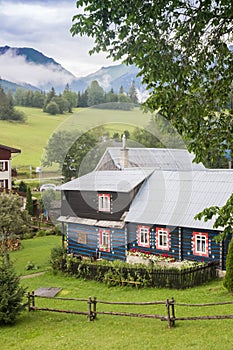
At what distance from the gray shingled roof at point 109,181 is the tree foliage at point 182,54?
1393cm

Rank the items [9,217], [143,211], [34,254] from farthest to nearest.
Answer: [34,254]
[9,217]
[143,211]

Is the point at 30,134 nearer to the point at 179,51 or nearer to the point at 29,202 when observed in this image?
the point at 29,202

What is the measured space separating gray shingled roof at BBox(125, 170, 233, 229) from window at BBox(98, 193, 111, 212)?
1248 mm

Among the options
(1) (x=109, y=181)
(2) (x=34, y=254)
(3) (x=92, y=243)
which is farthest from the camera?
(2) (x=34, y=254)

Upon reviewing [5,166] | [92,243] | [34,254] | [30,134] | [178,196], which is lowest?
[34,254]

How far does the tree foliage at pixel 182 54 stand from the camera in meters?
6.92

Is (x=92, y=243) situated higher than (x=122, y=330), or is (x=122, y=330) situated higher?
(x=92, y=243)

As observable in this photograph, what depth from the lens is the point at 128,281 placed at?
18.5m

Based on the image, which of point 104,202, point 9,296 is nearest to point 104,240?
point 104,202

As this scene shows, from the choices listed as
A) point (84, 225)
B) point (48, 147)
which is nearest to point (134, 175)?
point (84, 225)

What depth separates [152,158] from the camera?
25.4 m

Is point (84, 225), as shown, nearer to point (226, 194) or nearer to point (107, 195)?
point (107, 195)

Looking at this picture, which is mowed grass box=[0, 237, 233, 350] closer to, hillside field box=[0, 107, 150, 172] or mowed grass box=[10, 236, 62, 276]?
mowed grass box=[10, 236, 62, 276]

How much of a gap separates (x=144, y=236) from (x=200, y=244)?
2.92 m
